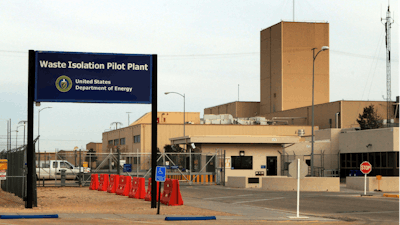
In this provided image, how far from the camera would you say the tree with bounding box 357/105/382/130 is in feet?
211

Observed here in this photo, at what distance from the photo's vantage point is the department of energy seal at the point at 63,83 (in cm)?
1925

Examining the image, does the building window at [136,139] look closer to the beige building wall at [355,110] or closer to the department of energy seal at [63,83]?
the beige building wall at [355,110]

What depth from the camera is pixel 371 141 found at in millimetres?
45781

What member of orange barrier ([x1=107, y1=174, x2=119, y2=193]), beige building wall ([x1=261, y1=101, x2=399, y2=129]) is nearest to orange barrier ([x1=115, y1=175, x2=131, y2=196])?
orange barrier ([x1=107, y1=174, x2=119, y2=193])

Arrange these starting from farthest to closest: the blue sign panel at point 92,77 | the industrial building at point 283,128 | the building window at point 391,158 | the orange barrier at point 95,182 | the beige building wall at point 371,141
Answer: the industrial building at point 283,128 < the beige building wall at point 371,141 < the building window at point 391,158 < the orange barrier at point 95,182 < the blue sign panel at point 92,77

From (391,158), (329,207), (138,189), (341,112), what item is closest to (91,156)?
(138,189)

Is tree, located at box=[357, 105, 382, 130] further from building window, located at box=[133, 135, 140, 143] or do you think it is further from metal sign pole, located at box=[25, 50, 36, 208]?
metal sign pole, located at box=[25, 50, 36, 208]

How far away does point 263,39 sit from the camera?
312 feet

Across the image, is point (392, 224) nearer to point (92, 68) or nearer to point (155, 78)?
point (155, 78)

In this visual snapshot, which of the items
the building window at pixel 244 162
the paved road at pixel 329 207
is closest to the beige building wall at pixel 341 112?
the building window at pixel 244 162

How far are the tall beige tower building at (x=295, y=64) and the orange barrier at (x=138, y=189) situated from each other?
66253 mm

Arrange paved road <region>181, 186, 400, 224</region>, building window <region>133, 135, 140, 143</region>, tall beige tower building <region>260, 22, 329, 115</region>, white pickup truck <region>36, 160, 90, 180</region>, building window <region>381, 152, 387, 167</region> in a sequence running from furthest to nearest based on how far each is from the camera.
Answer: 1. tall beige tower building <region>260, 22, 329, 115</region>
2. building window <region>133, 135, 140, 143</region>
3. building window <region>381, 152, 387, 167</region>
4. white pickup truck <region>36, 160, 90, 180</region>
5. paved road <region>181, 186, 400, 224</region>

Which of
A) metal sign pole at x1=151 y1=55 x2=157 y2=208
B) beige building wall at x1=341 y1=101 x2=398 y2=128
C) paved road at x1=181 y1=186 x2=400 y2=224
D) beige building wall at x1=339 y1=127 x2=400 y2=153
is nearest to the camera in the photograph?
paved road at x1=181 y1=186 x2=400 y2=224

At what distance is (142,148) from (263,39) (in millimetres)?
34788
